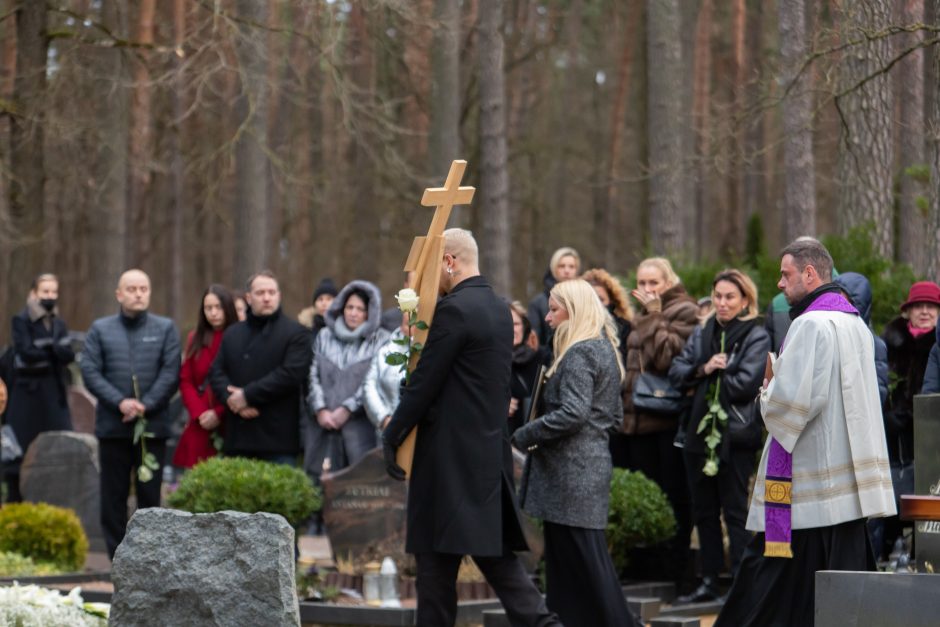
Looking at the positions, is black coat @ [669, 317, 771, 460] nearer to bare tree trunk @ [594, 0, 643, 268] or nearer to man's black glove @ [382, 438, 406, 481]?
man's black glove @ [382, 438, 406, 481]

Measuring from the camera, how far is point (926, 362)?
10.0 m

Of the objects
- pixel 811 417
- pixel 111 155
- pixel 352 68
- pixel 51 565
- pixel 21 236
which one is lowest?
pixel 51 565

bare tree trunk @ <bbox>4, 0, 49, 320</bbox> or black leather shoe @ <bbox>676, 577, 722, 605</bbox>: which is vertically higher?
bare tree trunk @ <bbox>4, 0, 49, 320</bbox>

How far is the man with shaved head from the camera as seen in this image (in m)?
11.4

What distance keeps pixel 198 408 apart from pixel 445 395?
15.6ft

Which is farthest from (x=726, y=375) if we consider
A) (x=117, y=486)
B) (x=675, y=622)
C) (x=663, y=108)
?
(x=663, y=108)

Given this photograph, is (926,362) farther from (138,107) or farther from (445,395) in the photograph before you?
(138,107)

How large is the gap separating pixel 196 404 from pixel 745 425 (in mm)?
4495

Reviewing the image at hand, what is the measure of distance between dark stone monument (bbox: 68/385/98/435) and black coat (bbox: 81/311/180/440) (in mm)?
4768

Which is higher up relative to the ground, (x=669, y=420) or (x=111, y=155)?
(x=111, y=155)

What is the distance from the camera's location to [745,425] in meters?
9.62

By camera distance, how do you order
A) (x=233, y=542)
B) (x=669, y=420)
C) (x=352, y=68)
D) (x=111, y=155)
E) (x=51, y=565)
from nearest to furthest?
1. (x=233, y=542)
2. (x=669, y=420)
3. (x=51, y=565)
4. (x=111, y=155)
5. (x=352, y=68)

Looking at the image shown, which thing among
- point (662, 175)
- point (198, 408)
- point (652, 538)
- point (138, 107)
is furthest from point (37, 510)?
point (138, 107)

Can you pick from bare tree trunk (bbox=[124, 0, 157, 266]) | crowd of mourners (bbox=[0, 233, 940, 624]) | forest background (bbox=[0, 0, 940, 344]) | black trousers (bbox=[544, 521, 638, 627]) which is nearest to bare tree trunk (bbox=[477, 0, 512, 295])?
forest background (bbox=[0, 0, 940, 344])
